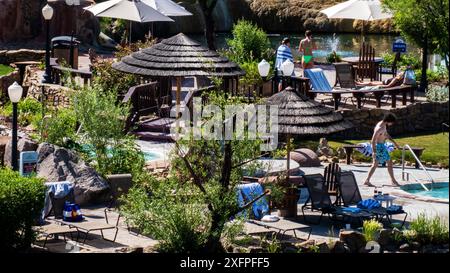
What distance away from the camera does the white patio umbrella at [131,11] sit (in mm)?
37188

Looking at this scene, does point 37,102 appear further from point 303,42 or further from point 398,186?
point 398,186

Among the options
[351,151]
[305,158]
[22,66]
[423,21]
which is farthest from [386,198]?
[22,66]

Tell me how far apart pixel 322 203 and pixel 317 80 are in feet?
34.6

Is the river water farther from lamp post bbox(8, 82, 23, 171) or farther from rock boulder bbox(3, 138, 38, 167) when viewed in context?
lamp post bbox(8, 82, 23, 171)

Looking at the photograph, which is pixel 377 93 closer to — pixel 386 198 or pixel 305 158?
A: pixel 305 158

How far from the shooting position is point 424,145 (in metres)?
30.2

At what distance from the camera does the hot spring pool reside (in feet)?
81.2

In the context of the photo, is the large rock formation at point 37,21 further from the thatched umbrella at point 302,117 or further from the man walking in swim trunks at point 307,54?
the thatched umbrella at point 302,117

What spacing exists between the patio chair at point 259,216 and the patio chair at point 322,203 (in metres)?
0.48

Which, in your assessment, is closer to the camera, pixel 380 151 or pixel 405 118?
pixel 380 151

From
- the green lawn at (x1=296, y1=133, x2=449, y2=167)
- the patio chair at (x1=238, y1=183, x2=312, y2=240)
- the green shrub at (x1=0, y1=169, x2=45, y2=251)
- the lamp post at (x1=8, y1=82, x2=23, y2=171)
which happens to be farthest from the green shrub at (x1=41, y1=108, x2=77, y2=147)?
the green lawn at (x1=296, y1=133, x2=449, y2=167)

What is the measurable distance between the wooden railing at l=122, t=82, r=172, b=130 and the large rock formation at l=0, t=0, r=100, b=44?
1364 cm

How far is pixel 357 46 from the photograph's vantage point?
181 feet
